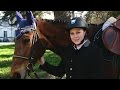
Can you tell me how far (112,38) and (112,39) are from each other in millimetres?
16

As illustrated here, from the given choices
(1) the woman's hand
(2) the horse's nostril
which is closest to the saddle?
(1) the woman's hand

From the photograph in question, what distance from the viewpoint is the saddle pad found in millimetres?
3564

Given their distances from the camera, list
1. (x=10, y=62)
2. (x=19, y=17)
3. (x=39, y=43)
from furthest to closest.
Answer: (x=39, y=43), (x=10, y=62), (x=19, y=17)

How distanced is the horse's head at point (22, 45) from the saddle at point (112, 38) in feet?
3.22

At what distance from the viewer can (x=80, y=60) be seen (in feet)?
11.7

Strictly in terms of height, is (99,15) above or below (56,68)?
above

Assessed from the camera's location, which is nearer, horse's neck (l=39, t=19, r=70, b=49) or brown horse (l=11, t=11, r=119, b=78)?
brown horse (l=11, t=11, r=119, b=78)

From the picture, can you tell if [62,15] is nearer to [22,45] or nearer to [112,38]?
[22,45]

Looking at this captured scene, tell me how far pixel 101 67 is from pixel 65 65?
0.48m

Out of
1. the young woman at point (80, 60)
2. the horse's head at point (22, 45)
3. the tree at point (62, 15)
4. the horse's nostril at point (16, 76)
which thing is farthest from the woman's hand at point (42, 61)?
the tree at point (62, 15)

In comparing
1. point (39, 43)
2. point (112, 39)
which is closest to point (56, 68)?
point (39, 43)

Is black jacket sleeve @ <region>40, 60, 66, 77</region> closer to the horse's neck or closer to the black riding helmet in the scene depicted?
the horse's neck
